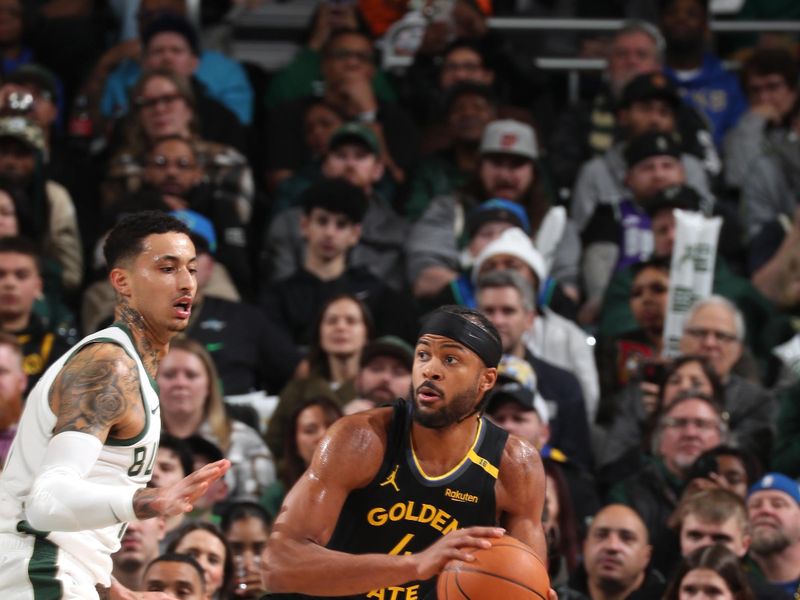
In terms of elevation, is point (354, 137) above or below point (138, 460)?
above

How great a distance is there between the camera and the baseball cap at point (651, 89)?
Answer: 39.2 ft

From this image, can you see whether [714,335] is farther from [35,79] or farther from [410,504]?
[35,79]

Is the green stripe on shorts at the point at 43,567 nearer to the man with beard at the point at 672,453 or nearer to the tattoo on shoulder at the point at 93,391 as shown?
the tattoo on shoulder at the point at 93,391

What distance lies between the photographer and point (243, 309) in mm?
10250

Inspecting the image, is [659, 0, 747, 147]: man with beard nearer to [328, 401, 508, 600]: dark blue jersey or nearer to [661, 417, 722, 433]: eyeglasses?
[661, 417, 722, 433]: eyeglasses

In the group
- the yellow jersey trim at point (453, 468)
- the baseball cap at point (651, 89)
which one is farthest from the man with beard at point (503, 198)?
the yellow jersey trim at point (453, 468)

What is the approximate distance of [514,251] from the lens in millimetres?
10180

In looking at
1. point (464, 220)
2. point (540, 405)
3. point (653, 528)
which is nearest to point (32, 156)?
point (464, 220)

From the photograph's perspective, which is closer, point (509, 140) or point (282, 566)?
point (282, 566)

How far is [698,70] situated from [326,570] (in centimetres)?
831

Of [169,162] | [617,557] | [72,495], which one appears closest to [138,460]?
[72,495]

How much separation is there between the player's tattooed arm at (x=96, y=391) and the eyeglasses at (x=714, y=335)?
5230 mm

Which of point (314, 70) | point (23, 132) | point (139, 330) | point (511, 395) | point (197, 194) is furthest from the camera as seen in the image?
point (314, 70)

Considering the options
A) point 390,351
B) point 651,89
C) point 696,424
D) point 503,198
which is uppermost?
point 651,89
